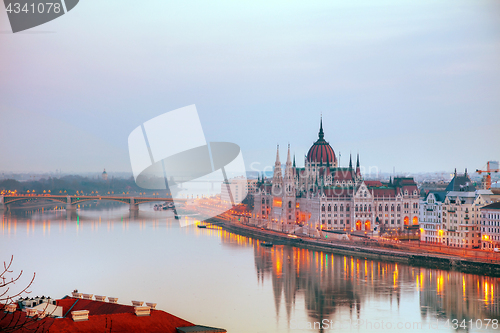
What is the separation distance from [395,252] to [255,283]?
33.4 ft

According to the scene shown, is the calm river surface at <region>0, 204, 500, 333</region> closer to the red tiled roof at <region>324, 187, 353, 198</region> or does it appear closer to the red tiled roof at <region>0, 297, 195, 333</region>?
the red tiled roof at <region>0, 297, 195, 333</region>

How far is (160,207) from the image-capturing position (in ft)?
243

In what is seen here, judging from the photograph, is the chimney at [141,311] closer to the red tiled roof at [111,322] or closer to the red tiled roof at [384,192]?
the red tiled roof at [111,322]

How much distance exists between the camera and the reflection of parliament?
137ft

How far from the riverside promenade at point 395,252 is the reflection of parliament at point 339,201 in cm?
258

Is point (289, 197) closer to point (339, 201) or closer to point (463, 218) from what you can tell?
point (339, 201)

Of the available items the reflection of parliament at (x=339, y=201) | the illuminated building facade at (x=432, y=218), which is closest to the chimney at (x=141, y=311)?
the illuminated building facade at (x=432, y=218)

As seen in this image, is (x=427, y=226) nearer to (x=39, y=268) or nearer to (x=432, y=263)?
(x=432, y=263)

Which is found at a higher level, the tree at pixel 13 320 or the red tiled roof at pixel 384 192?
the red tiled roof at pixel 384 192

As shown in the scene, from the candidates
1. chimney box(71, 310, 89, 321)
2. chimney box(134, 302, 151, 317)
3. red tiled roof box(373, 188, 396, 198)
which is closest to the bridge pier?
red tiled roof box(373, 188, 396, 198)

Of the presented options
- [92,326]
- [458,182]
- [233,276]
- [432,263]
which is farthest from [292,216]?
[92,326]

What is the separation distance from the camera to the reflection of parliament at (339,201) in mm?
41688

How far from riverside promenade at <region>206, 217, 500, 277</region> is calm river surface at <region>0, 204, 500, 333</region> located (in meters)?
0.95

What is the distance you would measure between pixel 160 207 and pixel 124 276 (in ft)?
163
